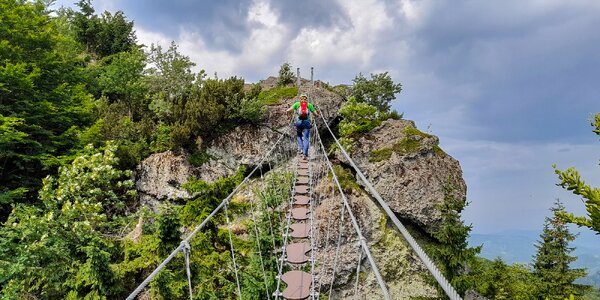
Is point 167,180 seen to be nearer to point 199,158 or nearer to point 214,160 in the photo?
point 199,158

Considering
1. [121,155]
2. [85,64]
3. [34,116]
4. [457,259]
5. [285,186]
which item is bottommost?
[457,259]

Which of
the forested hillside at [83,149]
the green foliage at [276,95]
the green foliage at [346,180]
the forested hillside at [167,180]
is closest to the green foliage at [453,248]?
the forested hillside at [167,180]

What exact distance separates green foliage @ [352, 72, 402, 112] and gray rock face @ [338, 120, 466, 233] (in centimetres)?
618

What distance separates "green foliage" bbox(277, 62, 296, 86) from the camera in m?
16.2

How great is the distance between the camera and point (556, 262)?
11625 millimetres

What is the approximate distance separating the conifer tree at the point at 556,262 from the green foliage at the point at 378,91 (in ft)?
26.1

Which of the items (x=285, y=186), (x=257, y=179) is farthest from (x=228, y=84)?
(x=285, y=186)

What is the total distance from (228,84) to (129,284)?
7183mm

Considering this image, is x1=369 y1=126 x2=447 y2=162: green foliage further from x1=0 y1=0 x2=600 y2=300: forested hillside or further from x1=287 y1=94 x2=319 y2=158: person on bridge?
x1=287 y1=94 x2=319 y2=158: person on bridge

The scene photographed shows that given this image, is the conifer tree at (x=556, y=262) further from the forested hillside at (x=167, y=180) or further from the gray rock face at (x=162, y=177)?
the gray rock face at (x=162, y=177)

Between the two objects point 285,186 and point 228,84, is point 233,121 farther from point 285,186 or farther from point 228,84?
point 285,186

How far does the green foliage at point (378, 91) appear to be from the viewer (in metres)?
15.6

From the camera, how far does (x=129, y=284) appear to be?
623 centimetres

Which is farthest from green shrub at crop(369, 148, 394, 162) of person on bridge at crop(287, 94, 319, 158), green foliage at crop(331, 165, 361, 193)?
person on bridge at crop(287, 94, 319, 158)
